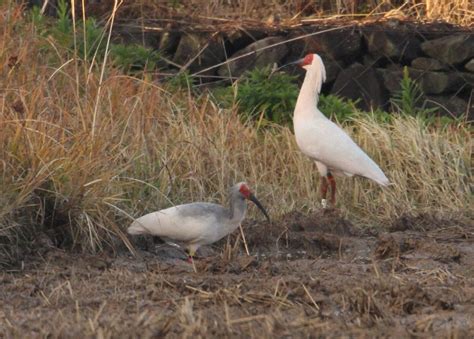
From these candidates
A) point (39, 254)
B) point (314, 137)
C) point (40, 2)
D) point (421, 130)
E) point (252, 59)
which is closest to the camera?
point (39, 254)

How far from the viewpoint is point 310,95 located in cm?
988

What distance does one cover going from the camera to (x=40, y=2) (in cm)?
1375

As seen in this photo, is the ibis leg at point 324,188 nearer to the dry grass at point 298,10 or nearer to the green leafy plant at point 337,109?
the green leafy plant at point 337,109

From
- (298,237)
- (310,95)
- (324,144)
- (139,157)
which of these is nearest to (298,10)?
(310,95)

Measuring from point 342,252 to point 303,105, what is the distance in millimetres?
2102

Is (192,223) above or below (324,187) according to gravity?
above

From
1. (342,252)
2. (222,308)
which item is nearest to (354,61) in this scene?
(342,252)

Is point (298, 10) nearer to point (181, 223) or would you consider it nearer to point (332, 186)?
point (332, 186)

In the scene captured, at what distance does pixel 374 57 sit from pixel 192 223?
548 cm

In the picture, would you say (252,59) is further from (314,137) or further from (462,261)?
(462,261)

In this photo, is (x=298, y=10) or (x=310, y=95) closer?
(x=310, y=95)

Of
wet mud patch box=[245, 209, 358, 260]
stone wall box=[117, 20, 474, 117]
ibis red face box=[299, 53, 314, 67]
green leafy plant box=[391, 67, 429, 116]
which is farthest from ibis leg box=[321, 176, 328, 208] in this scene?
stone wall box=[117, 20, 474, 117]

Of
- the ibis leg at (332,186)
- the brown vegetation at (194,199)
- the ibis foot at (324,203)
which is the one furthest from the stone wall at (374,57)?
the ibis foot at (324,203)

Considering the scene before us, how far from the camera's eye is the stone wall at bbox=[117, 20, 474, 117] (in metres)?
12.3
